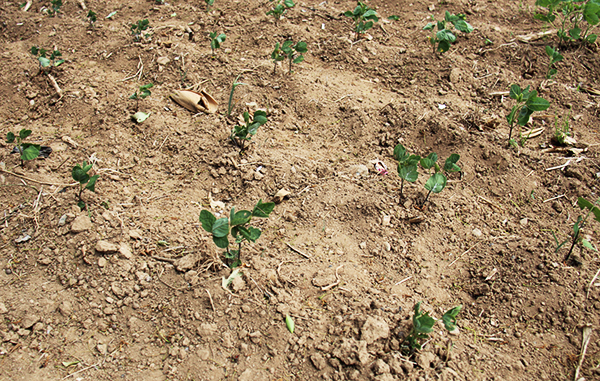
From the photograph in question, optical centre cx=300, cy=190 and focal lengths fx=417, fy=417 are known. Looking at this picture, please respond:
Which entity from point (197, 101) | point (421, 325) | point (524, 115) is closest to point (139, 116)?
point (197, 101)

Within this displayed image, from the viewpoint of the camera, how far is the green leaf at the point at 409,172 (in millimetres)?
2744

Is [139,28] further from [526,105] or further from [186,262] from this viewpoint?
[526,105]

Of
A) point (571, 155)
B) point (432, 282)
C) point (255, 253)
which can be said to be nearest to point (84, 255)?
point (255, 253)

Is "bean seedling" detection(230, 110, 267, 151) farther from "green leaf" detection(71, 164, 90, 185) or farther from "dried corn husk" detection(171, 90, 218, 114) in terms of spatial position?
"green leaf" detection(71, 164, 90, 185)

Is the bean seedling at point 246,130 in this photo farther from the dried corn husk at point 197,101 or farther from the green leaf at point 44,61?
the green leaf at point 44,61

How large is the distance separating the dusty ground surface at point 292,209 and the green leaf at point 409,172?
0.18 m

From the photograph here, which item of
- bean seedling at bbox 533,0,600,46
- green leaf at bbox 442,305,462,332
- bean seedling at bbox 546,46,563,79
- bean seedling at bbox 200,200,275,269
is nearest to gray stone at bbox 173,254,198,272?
bean seedling at bbox 200,200,275,269

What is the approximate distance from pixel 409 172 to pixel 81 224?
2058 mm

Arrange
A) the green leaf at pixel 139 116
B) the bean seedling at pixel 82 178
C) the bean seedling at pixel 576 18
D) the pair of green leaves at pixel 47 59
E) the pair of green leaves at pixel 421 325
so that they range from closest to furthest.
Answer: the pair of green leaves at pixel 421 325
the bean seedling at pixel 82 178
the green leaf at pixel 139 116
the pair of green leaves at pixel 47 59
the bean seedling at pixel 576 18

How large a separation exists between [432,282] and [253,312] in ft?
3.55

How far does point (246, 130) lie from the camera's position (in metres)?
3.03

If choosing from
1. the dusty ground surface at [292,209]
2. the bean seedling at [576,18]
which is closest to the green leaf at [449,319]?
the dusty ground surface at [292,209]

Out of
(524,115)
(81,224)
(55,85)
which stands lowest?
(81,224)

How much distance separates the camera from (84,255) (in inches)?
92.8
